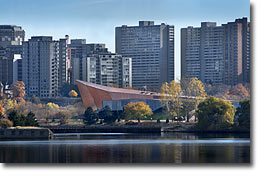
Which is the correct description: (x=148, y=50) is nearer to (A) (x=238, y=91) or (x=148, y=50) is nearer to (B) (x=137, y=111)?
(A) (x=238, y=91)

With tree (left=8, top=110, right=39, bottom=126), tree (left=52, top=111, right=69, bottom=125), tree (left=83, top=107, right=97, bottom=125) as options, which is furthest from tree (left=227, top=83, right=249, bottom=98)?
tree (left=8, top=110, right=39, bottom=126)

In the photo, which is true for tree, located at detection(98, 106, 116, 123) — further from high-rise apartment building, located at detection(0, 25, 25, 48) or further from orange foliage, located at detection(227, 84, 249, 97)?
high-rise apartment building, located at detection(0, 25, 25, 48)

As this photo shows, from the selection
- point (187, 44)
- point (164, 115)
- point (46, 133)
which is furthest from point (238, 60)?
point (46, 133)

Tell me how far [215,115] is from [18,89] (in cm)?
4282

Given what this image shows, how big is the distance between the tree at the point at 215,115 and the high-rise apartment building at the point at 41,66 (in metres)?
45.3

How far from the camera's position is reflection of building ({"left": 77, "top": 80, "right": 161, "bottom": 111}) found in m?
72.2

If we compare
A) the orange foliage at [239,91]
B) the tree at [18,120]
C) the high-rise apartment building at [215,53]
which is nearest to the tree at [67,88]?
the high-rise apartment building at [215,53]

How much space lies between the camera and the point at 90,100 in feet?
241

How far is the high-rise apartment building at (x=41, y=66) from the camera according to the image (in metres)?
96.4

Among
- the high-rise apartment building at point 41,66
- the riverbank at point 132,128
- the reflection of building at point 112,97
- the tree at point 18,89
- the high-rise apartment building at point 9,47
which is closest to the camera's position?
the riverbank at point 132,128

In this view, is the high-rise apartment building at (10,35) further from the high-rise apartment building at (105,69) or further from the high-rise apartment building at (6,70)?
the high-rise apartment building at (105,69)

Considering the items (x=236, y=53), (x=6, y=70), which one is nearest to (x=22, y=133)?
(x=236, y=53)

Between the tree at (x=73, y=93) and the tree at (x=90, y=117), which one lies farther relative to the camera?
the tree at (x=73, y=93)

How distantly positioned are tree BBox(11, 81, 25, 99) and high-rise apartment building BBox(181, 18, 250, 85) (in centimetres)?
2161
